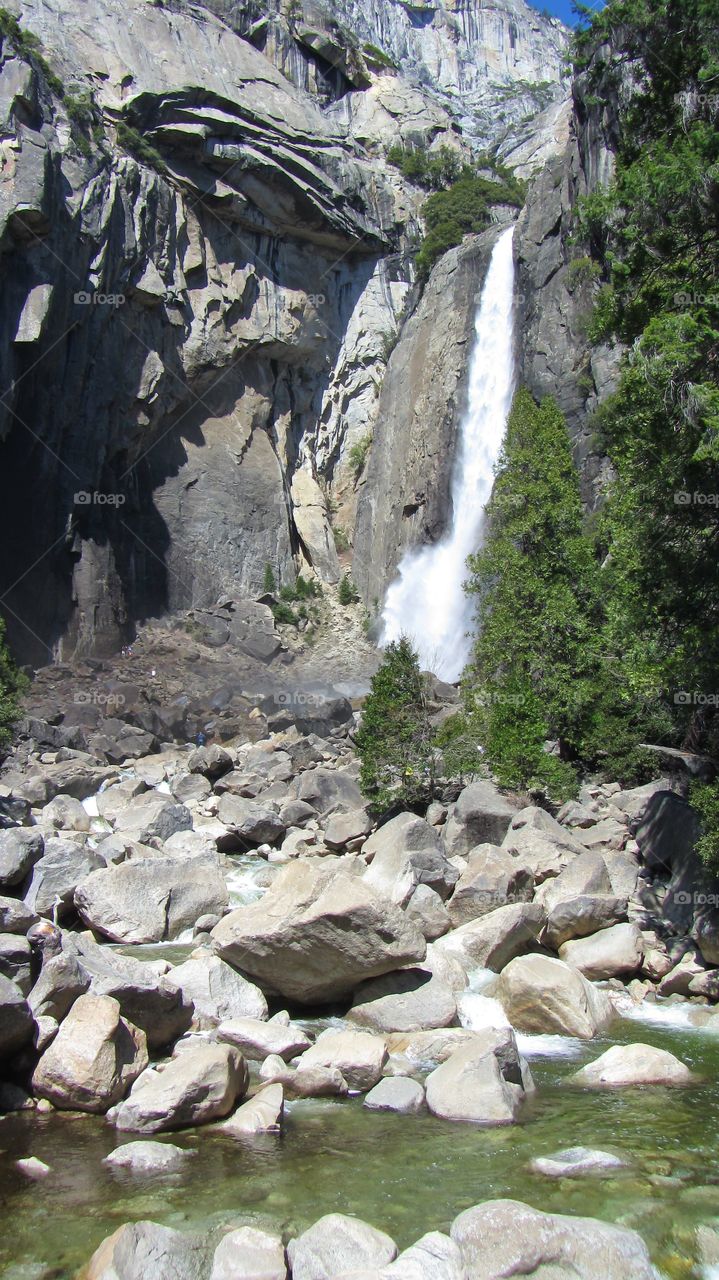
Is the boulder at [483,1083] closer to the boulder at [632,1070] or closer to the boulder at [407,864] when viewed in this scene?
the boulder at [632,1070]

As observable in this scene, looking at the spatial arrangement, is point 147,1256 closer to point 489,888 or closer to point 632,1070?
point 632,1070

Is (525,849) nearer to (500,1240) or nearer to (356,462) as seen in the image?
(500,1240)

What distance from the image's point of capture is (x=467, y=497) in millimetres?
41062

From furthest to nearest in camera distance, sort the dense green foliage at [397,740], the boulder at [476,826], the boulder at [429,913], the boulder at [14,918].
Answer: the dense green foliage at [397,740] < the boulder at [476,826] < the boulder at [429,913] < the boulder at [14,918]

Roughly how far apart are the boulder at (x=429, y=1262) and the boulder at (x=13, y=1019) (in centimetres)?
343

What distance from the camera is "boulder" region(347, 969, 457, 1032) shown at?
873 cm

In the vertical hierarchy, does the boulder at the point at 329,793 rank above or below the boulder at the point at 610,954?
above

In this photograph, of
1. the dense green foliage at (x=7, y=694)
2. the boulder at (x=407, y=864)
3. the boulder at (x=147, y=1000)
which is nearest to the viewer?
the boulder at (x=147, y=1000)

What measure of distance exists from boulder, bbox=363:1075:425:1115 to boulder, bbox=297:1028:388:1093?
0.22 metres

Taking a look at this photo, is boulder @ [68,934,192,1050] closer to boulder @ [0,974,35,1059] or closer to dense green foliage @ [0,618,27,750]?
boulder @ [0,974,35,1059]

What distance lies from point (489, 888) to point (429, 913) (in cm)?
83

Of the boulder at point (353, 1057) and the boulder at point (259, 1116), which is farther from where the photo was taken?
the boulder at point (353, 1057)

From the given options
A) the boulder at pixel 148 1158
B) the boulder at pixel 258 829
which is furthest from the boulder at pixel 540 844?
the boulder at pixel 148 1158

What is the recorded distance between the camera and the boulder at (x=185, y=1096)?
6.64m
